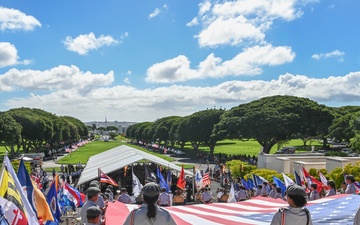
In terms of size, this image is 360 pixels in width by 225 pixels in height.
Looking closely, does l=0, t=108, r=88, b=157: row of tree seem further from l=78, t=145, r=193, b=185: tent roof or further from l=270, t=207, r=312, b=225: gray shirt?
l=270, t=207, r=312, b=225: gray shirt

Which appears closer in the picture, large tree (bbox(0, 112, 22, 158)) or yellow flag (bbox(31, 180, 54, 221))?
yellow flag (bbox(31, 180, 54, 221))

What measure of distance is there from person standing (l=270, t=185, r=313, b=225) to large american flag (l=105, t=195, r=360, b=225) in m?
3.63

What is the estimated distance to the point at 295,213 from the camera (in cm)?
470

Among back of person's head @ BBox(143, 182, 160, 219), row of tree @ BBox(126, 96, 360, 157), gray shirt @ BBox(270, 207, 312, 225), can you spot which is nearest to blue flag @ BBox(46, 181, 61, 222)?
back of person's head @ BBox(143, 182, 160, 219)

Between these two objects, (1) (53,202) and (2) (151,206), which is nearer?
(2) (151,206)

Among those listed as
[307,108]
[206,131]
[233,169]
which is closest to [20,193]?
[233,169]

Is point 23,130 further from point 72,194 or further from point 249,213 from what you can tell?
point 249,213

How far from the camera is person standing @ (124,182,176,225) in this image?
463 cm

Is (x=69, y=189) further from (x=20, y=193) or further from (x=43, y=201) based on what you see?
(x=20, y=193)

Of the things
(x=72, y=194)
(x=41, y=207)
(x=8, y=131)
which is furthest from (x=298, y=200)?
(x=8, y=131)

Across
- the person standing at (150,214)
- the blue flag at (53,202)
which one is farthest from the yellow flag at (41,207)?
the person standing at (150,214)

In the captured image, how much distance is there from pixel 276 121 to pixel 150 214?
44.9 m

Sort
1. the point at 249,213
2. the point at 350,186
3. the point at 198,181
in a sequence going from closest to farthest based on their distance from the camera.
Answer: the point at 249,213
the point at 350,186
the point at 198,181

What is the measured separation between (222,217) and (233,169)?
18.9m
